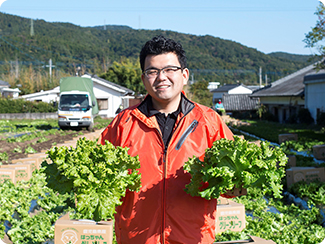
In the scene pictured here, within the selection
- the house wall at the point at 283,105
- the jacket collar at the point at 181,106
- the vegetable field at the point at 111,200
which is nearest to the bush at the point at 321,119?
the house wall at the point at 283,105

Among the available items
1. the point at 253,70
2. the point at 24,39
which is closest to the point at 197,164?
the point at 24,39

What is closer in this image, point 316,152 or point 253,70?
point 316,152

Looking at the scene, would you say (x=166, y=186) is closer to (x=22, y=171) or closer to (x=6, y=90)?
(x=22, y=171)

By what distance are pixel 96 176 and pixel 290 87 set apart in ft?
105

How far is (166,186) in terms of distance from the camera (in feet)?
7.83

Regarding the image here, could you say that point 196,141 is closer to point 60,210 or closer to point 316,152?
point 60,210

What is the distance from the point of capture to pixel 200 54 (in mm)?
138375

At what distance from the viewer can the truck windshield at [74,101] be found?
21.8 m

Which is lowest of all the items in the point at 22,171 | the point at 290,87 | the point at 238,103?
the point at 22,171

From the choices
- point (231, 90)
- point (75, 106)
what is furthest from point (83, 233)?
point (231, 90)

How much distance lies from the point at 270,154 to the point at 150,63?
115 centimetres

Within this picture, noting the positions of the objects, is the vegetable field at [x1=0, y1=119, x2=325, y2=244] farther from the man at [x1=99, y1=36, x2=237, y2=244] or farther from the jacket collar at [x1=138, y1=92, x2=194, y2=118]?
the jacket collar at [x1=138, y1=92, x2=194, y2=118]

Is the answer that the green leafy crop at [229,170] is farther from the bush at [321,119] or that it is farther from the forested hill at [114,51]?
the forested hill at [114,51]

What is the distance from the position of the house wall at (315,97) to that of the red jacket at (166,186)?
71.0 ft
